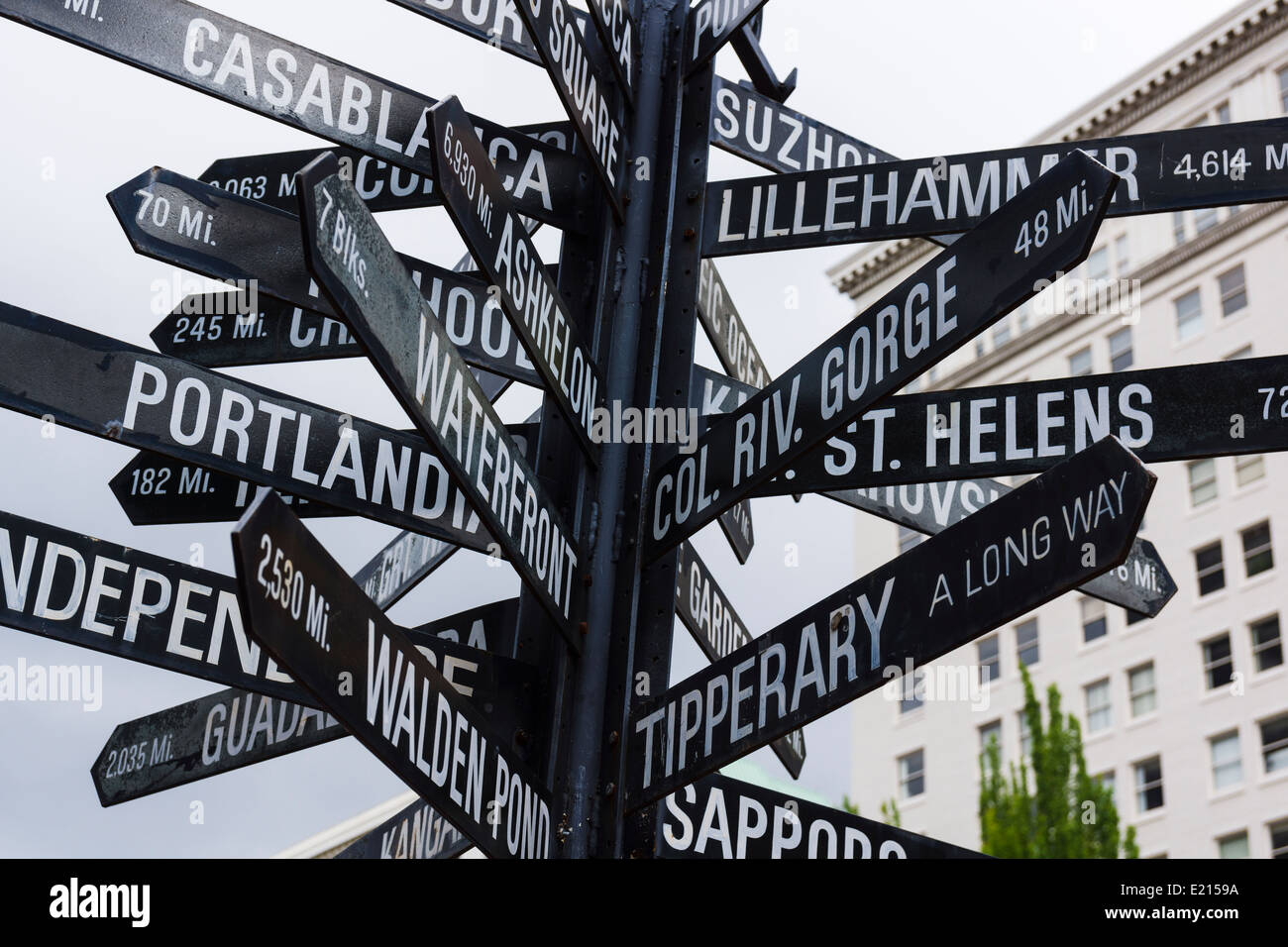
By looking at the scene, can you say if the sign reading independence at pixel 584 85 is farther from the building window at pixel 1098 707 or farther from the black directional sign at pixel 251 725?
the building window at pixel 1098 707

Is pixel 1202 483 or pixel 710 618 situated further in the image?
pixel 1202 483

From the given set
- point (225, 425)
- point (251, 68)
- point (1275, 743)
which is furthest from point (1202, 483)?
point (225, 425)

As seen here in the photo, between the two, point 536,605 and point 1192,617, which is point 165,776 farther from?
point 1192,617

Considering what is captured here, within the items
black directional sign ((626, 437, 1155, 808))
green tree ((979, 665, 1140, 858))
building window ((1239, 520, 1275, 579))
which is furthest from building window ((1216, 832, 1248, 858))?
black directional sign ((626, 437, 1155, 808))

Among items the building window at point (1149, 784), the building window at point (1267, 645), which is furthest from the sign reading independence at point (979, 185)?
the building window at point (1149, 784)

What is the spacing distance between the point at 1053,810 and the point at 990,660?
59.8 feet

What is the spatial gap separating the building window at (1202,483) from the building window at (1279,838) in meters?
9.51

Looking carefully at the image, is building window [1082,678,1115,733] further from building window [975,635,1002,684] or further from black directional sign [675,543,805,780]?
black directional sign [675,543,805,780]

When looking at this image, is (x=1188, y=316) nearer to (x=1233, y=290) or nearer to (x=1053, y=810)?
(x=1233, y=290)

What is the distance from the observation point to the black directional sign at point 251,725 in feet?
13.3

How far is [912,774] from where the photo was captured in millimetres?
54375
